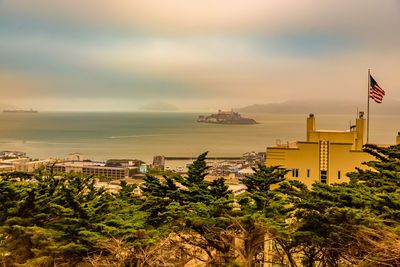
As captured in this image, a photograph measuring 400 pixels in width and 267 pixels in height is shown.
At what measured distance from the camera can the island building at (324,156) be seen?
1559 centimetres

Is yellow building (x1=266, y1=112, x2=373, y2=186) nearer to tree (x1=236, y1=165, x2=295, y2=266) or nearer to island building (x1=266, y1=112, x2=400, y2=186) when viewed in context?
island building (x1=266, y1=112, x2=400, y2=186)

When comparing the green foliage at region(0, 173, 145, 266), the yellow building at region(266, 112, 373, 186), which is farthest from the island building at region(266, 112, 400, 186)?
the green foliage at region(0, 173, 145, 266)

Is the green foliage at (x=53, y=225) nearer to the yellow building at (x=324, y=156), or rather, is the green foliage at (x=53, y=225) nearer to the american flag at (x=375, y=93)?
the yellow building at (x=324, y=156)

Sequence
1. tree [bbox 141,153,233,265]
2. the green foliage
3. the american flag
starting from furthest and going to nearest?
the american flag
tree [bbox 141,153,233,265]
the green foliage

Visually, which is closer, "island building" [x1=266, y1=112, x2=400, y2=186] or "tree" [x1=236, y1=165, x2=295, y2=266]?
"tree" [x1=236, y1=165, x2=295, y2=266]

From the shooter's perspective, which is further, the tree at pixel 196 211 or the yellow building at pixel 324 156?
the yellow building at pixel 324 156

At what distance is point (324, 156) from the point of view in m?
15.8

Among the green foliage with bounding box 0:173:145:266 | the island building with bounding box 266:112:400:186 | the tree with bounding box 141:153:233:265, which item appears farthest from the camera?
the island building with bounding box 266:112:400:186

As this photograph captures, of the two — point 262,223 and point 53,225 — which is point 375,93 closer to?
point 262,223

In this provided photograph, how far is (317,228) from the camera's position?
302 inches

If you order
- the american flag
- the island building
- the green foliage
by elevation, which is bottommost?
the green foliage

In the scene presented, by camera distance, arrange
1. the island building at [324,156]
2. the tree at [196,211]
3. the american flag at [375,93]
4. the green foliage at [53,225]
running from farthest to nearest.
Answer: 1. the american flag at [375,93]
2. the island building at [324,156]
3. the tree at [196,211]
4. the green foliage at [53,225]

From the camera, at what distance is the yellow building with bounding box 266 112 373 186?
51.1ft

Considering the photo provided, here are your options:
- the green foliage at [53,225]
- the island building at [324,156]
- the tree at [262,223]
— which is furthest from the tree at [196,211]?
the island building at [324,156]
